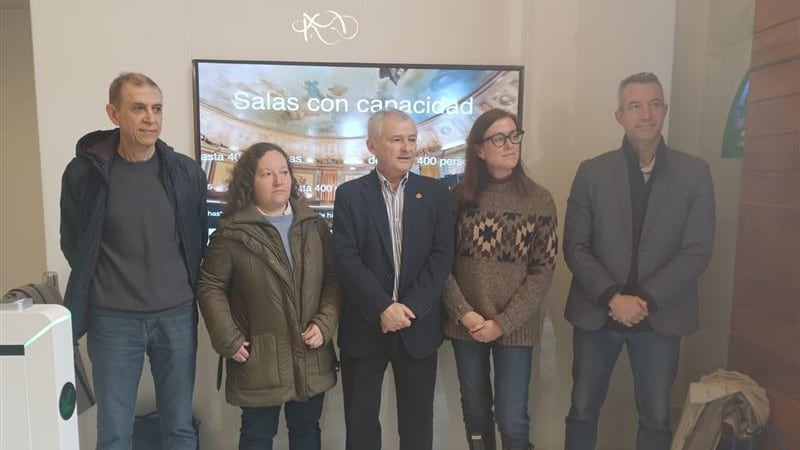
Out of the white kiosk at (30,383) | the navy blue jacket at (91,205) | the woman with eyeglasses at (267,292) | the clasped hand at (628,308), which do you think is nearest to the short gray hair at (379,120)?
the woman with eyeglasses at (267,292)

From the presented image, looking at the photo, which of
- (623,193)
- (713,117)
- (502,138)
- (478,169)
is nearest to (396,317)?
(478,169)

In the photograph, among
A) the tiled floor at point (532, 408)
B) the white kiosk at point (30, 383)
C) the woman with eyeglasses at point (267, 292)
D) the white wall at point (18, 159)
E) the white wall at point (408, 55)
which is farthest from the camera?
the white wall at point (18, 159)

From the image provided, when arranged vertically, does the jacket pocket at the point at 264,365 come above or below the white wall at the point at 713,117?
below

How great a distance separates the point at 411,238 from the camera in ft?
6.92

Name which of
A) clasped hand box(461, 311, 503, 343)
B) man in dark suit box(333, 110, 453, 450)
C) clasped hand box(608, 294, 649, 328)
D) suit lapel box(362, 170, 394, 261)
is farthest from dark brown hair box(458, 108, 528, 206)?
clasped hand box(608, 294, 649, 328)

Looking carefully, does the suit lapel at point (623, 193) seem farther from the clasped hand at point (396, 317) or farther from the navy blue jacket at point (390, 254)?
the clasped hand at point (396, 317)

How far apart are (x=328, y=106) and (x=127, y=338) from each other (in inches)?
51.4

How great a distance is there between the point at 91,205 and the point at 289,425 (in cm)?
110

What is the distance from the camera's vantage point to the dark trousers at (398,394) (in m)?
2.17

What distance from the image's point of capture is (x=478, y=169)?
2.23 m

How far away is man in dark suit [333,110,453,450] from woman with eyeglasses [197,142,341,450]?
0.39ft

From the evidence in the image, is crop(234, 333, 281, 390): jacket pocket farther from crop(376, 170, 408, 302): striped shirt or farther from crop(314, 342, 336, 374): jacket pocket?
crop(376, 170, 408, 302): striped shirt

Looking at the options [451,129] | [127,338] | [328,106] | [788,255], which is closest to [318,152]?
[328,106]

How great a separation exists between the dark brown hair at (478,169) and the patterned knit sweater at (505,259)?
3cm
